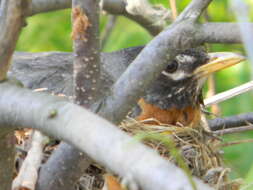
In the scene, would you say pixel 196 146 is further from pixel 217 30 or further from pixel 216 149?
pixel 217 30

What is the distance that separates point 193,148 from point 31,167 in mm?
1153

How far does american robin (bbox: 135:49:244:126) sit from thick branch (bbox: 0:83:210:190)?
182 cm

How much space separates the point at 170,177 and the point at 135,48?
8.86ft

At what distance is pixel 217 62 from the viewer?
3.71 meters

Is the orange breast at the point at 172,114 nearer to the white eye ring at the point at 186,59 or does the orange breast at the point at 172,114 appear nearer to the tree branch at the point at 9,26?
the white eye ring at the point at 186,59

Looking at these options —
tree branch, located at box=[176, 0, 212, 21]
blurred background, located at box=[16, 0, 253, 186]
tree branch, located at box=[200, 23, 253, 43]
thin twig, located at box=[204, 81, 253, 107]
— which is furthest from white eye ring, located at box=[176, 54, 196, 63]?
tree branch, located at box=[200, 23, 253, 43]

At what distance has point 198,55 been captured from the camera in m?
3.77

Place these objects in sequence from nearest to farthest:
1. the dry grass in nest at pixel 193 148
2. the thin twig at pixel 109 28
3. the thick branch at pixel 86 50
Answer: the thick branch at pixel 86 50
the dry grass in nest at pixel 193 148
the thin twig at pixel 109 28

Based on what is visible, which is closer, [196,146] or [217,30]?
[217,30]

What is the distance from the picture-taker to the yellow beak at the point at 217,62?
357 centimetres

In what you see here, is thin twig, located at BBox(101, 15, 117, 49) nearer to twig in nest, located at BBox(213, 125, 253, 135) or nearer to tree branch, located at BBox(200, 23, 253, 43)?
twig in nest, located at BBox(213, 125, 253, 135)

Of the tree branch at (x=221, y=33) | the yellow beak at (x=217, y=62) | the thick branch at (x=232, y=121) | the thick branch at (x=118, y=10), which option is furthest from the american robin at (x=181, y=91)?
the tree branch at (x=221, y=33)

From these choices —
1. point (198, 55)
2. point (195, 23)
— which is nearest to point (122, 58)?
point (198, 55)

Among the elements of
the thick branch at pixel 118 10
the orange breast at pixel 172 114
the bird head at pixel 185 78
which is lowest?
the orange breast at pixel 172 114
